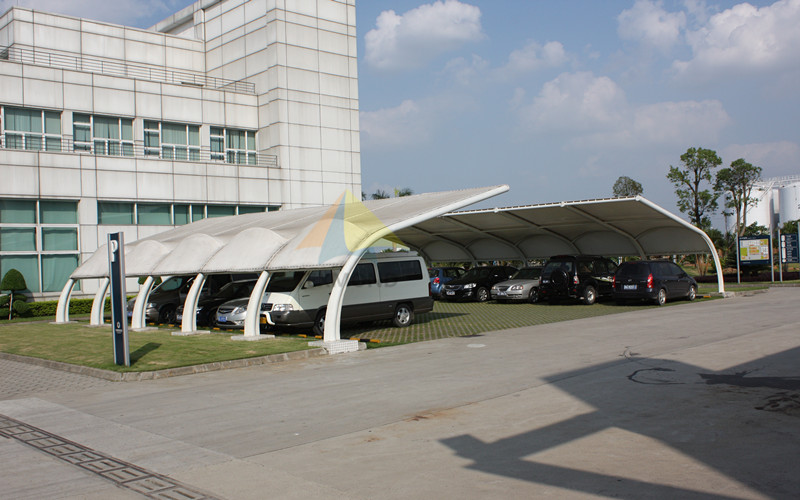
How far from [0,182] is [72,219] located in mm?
3166

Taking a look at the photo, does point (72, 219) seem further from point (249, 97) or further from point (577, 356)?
point (577, 356)

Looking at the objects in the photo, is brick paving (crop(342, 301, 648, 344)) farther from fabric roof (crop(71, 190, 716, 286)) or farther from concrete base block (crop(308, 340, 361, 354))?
fabric roof (crop(71, 190, 716, 286))

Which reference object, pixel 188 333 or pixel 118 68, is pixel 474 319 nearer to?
pixel 188 333

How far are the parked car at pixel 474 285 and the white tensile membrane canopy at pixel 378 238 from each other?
2.22 meters

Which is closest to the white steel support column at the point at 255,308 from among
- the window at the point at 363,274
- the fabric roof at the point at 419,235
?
the fabric roof at the point at 419,235

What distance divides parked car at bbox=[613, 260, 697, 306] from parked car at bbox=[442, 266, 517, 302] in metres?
5.93

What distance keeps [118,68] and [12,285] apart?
15.6m

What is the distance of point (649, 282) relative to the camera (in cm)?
2255

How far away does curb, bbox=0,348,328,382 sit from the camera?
38.0ft

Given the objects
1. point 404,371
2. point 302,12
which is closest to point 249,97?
point 302,12

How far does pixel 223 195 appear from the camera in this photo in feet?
109

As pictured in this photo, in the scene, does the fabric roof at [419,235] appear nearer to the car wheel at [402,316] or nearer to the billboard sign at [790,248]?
the car wheel at [402,316]

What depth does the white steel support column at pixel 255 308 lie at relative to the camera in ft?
50.0

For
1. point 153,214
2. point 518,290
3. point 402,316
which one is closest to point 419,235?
point 518,290
